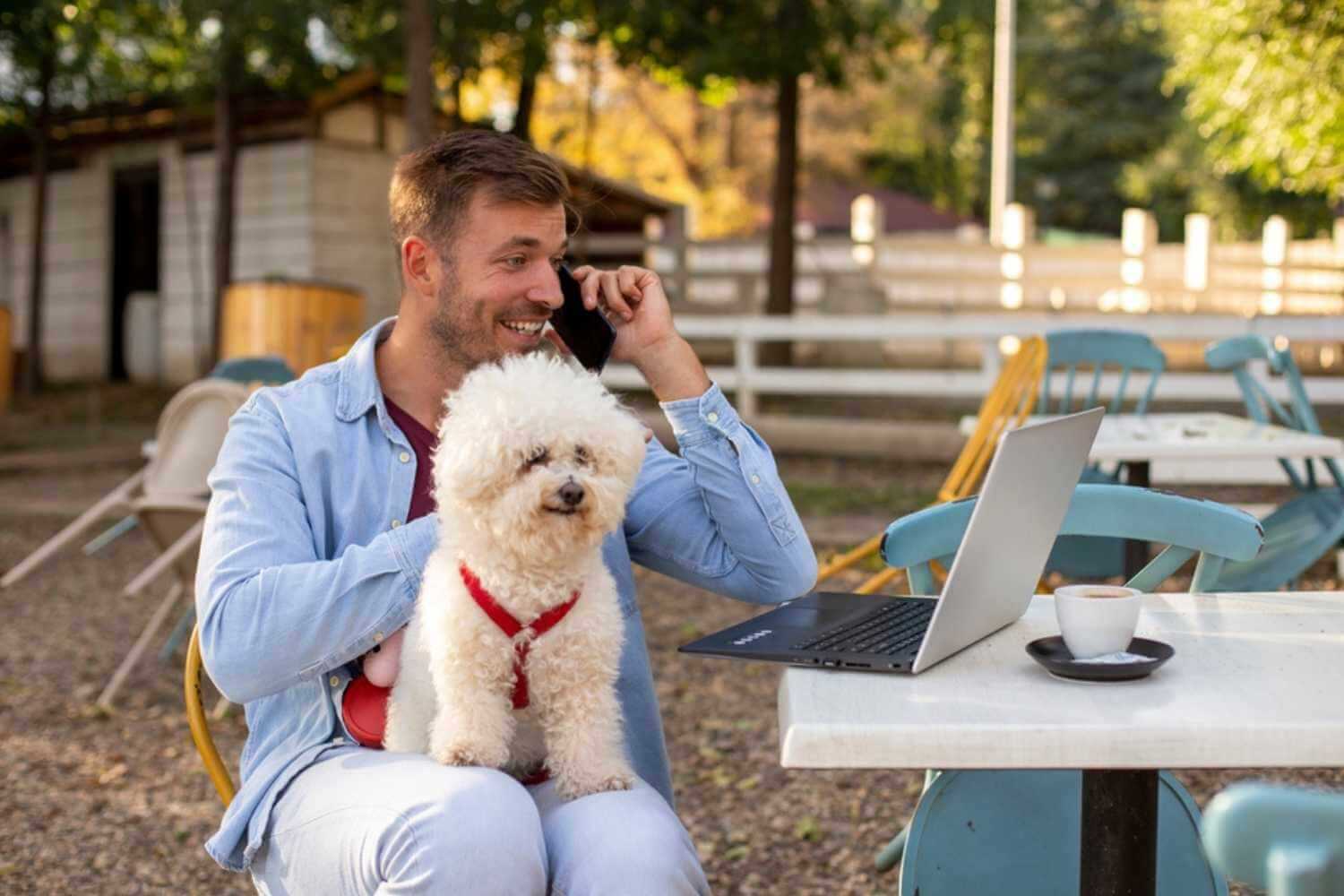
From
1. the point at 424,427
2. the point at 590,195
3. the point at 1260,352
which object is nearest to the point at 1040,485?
the point at 424,427

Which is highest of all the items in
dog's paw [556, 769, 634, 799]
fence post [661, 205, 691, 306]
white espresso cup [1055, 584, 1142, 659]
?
fence post [661, 205, 691, 306]

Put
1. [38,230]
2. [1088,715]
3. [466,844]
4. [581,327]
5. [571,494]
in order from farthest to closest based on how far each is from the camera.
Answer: [38,230] → [581,327] → [571,494] → [466,844] → [1088,715]

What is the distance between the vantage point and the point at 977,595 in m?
1.89

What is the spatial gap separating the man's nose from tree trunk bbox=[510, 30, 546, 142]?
1020cm

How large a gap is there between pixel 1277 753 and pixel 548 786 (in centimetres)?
119

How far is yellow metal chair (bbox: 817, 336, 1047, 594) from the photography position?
5.21 m

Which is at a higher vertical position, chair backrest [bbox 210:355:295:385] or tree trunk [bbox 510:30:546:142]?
tree trunk [bbox 510:30:546:142]

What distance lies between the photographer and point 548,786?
2.37m

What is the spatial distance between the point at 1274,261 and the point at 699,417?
22247 mm

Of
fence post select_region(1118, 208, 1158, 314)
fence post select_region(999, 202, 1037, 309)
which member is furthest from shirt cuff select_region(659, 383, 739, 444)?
fence post select_region(1118, 208, 1158, 314)

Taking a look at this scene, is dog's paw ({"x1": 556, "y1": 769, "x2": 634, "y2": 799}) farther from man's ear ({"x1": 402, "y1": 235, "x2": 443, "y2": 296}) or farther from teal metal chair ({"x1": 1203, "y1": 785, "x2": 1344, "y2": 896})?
teal metal chair ({"x1": 1203, "y1": 785, "x2": 1344, "y2": 896})

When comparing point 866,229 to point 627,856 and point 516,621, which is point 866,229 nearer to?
point 516,621

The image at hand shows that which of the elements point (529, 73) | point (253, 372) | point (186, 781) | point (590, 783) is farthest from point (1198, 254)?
point (590, 783)

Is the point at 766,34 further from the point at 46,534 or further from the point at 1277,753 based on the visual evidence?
the point at 1277,753
